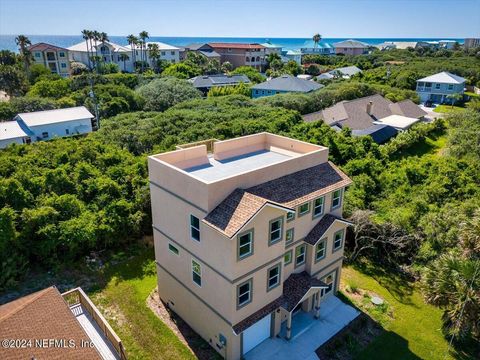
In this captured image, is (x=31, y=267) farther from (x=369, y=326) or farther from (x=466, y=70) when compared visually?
(x=466, y=70)

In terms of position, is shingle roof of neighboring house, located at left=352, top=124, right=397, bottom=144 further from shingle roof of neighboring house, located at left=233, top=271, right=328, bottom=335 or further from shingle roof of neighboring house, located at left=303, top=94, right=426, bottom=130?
shingle roof of neighboring house, located at left=233, top=271, right=328, bottom=335

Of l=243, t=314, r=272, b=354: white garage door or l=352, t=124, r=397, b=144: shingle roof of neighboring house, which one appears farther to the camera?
l=352, t=124, r=397, b=144: shingle roof of neighboring house

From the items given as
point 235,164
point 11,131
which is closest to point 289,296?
point 235,164

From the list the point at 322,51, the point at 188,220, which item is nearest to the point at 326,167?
the point at 188,220

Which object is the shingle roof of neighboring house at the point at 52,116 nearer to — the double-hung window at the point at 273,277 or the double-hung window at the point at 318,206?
the double-hung window at the point at 318,206

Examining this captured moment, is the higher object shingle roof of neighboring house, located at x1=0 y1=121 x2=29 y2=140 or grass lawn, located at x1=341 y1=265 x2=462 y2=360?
shingle roof of neighboring house, located at x1=0 y1=121 x2=29 y2=140

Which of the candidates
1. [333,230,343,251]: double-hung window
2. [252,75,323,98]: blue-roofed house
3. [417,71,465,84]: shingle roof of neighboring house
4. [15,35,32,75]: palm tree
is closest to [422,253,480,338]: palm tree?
[333,230,343,251]: double-hung window

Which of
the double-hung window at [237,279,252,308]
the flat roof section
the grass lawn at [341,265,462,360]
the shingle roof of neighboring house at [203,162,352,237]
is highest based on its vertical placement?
the flat roof section
